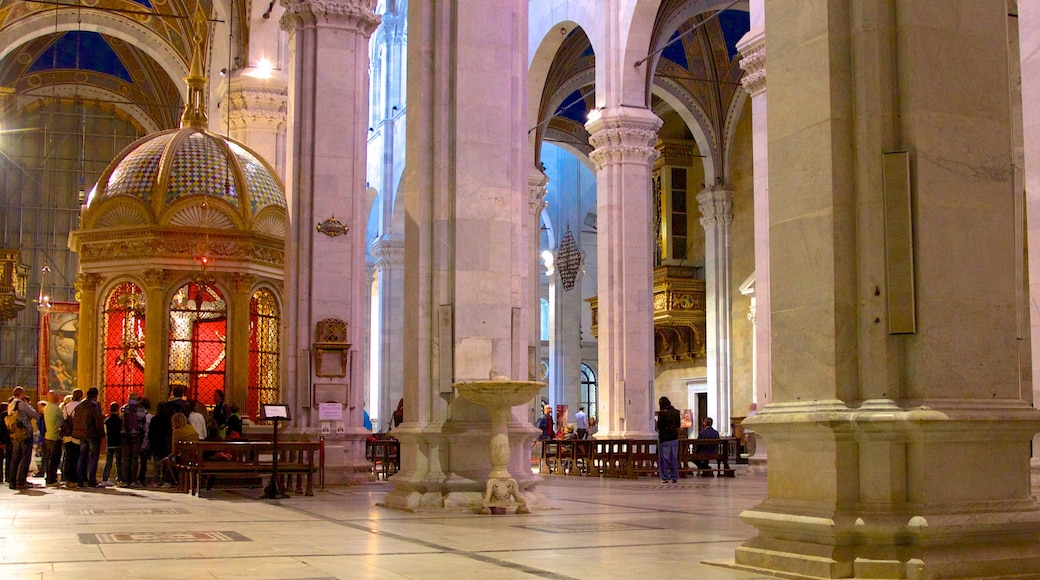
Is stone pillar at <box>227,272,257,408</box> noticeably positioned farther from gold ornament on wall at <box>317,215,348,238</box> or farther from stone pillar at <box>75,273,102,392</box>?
gold ornament on wall at <box>317,215,348,238</box>

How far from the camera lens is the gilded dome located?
17.3 metres

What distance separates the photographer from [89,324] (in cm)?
1725

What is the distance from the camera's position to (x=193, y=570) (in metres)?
5.75

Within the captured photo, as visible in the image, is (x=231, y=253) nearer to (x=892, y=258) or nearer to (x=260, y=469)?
(x=260, y=469)

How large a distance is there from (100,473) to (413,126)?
909 centimetres

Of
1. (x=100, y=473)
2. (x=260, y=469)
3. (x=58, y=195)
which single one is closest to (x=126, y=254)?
(x=100, y=473)

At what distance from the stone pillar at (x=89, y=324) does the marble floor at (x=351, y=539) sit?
197 inches

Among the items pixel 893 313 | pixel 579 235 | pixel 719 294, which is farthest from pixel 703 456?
pixel 579 235

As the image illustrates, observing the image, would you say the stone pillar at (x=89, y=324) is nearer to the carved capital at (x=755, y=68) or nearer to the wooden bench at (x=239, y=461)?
the wooden bench at (x=239, y=461)

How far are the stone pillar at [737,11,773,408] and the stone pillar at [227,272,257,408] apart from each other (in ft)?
24.6

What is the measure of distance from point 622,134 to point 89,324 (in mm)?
9870

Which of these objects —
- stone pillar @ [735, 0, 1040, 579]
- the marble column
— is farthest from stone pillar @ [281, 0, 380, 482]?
stone pillar @ [735, 0, 1040, 579]

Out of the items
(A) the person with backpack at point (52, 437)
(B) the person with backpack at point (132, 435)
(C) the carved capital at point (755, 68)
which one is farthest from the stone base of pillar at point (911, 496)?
(C) the carved capital at point (755, 68)

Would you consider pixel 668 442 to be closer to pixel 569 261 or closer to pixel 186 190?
pixel 186 190
